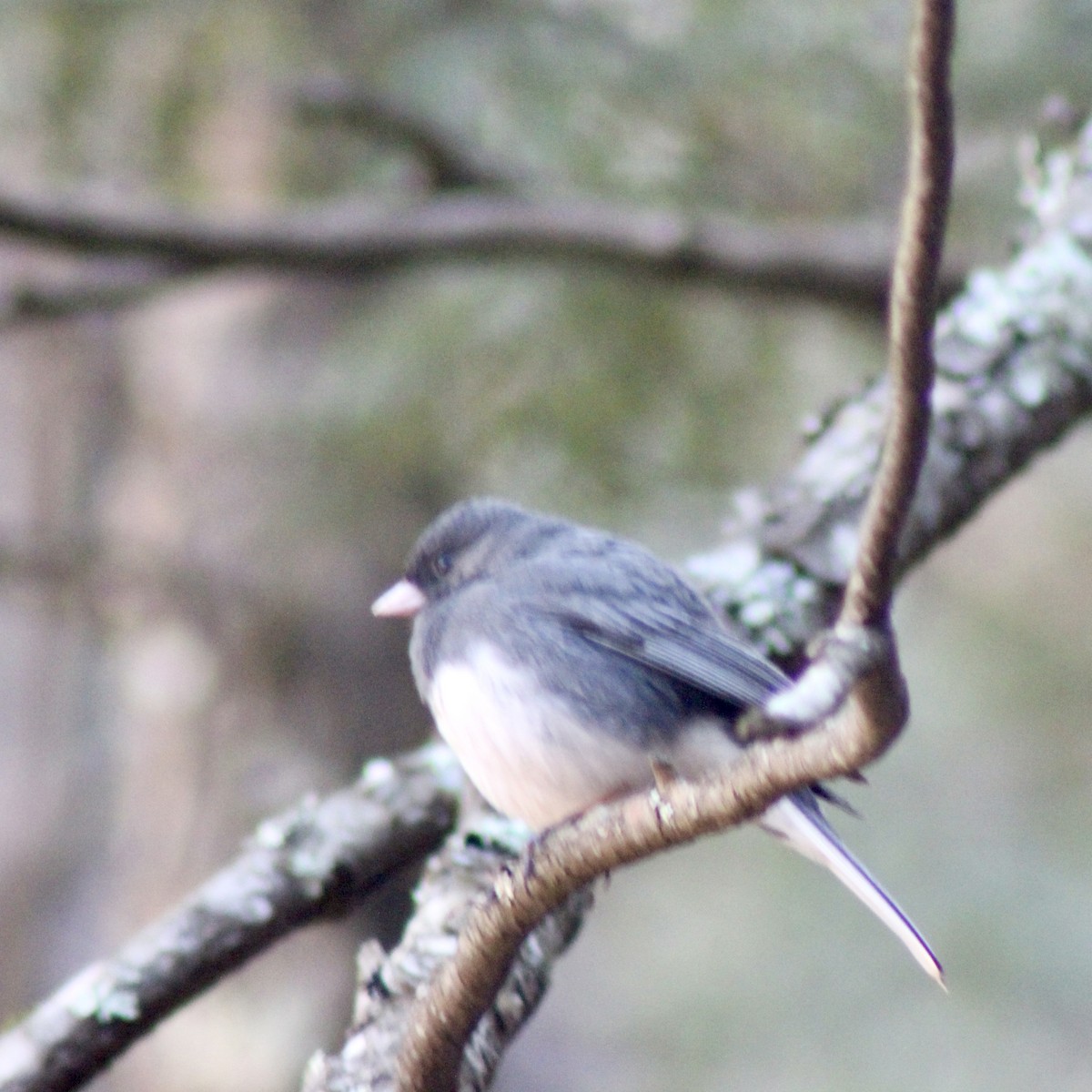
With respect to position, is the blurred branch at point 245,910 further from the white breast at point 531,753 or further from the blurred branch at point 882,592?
the blurred branch at point 882,592

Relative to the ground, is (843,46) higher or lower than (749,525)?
higher

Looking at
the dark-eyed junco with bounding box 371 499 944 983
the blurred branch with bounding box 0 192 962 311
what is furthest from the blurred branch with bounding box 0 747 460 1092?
the blurred branch with bounding box 0 192 962 311

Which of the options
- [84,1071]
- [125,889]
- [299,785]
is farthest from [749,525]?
[125,889]

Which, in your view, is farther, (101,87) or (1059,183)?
(101,87)

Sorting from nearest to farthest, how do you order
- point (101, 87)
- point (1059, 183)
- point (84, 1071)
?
point (84, 1071) → point (1059, 183) → point (101, 87)

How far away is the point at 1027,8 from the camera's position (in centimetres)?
274

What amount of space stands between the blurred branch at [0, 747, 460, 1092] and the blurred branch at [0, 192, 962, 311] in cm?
126

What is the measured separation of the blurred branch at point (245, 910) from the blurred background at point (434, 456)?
98 cm

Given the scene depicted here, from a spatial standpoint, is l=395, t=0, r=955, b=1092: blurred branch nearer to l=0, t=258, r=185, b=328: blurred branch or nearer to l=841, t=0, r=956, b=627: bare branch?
l=841, t=0, r=956, b=627: bare branch

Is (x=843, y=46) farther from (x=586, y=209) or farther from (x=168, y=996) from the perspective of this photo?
(x=168, y=996)

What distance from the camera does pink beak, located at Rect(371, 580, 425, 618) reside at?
198cm

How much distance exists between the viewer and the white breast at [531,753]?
159 cm

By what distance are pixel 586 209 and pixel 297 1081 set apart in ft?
6.69

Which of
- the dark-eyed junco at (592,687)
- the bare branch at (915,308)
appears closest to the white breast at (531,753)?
the dark-eyed junco at (592,687)
